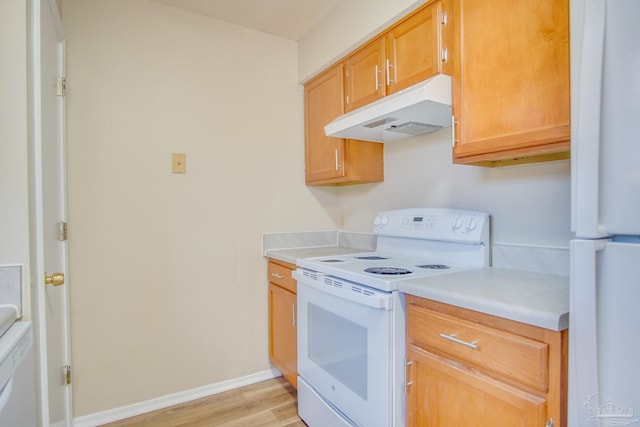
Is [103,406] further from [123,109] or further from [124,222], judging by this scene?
[123,109]

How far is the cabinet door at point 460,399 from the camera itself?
915 mm

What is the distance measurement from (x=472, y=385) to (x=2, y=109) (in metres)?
1.72

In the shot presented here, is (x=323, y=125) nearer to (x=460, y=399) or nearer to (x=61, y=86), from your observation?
(x=61, y=86)

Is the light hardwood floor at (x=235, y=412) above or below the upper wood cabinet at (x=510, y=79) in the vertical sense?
below

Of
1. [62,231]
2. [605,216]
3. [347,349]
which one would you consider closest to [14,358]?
[62,231]

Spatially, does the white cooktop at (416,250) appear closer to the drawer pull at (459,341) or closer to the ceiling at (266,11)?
the drawer pull at (459,341)

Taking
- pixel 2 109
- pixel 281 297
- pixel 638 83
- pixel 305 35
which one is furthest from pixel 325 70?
pixel 638 83

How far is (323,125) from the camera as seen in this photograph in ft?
7.58

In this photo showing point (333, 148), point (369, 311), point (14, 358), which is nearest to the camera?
point (14, 358)

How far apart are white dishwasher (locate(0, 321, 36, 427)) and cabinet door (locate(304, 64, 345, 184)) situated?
168cm

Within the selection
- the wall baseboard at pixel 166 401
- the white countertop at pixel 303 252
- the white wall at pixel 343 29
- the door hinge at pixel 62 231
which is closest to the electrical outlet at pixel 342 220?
the white countertop at pixel 303 252

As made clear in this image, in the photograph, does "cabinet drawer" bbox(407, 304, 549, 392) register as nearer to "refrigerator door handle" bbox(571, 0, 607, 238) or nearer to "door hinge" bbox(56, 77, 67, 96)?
"refrigerator door handle" bbox(571, 0, 607, 238)

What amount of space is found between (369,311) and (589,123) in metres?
0.94

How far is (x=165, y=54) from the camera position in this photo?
2055 millimetres
